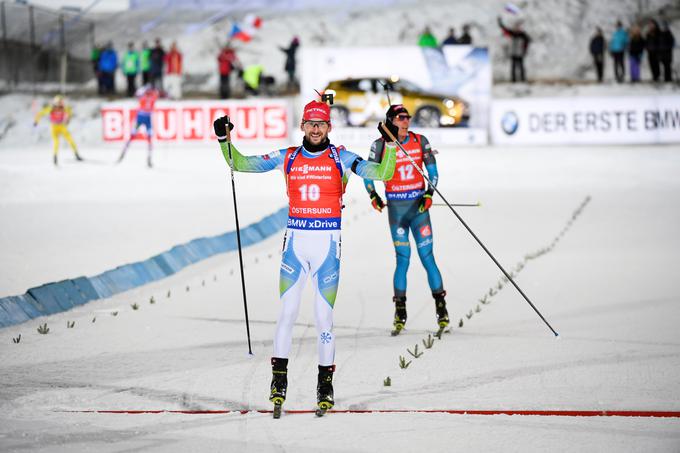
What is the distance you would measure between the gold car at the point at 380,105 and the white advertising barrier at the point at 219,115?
175 cm

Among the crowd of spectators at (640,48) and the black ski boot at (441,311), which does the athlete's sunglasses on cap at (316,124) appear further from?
the crowd of spectators at (640,48)

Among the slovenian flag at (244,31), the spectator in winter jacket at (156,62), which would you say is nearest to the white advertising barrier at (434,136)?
the spectator in winter jacket at (156,62)

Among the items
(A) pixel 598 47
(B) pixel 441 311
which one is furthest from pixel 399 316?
(A) pixel 598 47

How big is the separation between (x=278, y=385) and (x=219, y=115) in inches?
962

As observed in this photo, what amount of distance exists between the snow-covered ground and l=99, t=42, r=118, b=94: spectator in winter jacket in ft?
59.4

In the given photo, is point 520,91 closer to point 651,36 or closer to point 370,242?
point 651,36

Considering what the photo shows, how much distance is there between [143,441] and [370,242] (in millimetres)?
9434

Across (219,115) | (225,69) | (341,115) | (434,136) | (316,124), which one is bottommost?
(316,124)

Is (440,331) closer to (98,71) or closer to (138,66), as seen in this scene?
(138,66)

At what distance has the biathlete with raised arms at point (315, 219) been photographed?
6957 millimetres

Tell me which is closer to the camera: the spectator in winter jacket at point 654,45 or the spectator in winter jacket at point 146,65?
the spectator in winter jacket at point 654,45

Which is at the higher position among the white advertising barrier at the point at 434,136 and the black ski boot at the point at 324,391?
the white advertising barrier at the point at 434,136

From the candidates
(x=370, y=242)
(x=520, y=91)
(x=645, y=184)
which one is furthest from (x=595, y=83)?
(x=370, y=242)

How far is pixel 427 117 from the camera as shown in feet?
99.3
